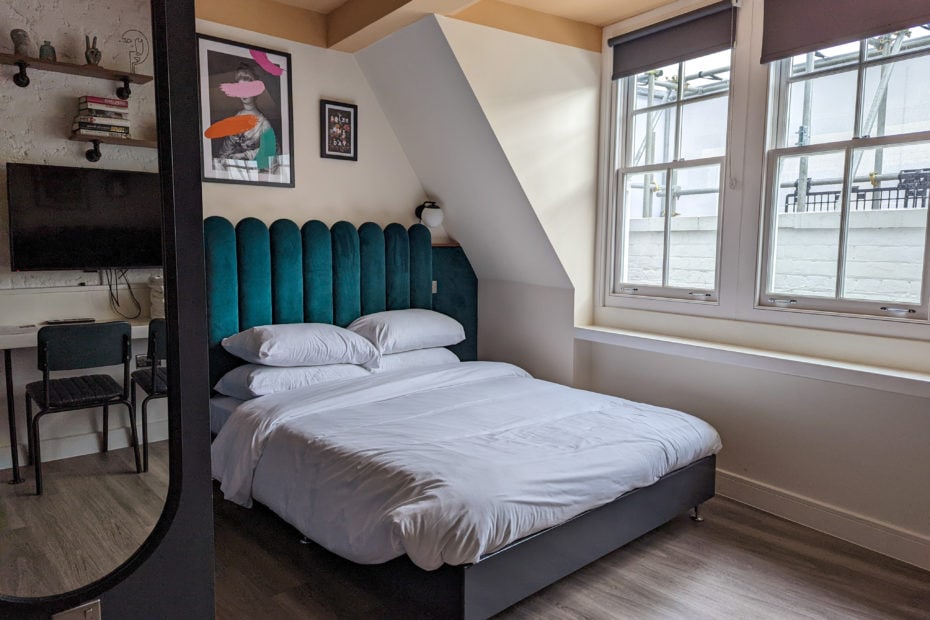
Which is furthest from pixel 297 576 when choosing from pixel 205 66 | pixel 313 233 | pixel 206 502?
pixel 205 66

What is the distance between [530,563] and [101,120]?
5.68 feet

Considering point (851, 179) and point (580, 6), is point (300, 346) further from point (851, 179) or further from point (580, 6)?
point (851, 179)

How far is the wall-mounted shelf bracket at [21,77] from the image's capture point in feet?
2.96

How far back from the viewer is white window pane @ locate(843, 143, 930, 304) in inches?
102

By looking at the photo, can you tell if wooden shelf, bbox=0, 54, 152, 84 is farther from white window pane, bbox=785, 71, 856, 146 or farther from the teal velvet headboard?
white window pane, bbox=785, 71, 856, 146

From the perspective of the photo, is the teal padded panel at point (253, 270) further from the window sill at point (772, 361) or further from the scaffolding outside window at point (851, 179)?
the scaffolding outside window at point (851, 179)

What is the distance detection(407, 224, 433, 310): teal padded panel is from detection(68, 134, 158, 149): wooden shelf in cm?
299

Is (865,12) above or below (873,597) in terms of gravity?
above

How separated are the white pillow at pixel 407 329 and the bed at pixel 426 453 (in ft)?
0.63

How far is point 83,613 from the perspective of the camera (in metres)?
0.98

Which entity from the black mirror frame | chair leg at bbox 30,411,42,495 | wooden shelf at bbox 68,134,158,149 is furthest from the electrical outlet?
wooden shelf at bbox 68,134,158,149

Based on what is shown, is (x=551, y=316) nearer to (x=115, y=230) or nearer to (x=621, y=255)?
(x=621, y=255)

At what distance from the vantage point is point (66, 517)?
97 cm

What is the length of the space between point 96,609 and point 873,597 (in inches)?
97.7
